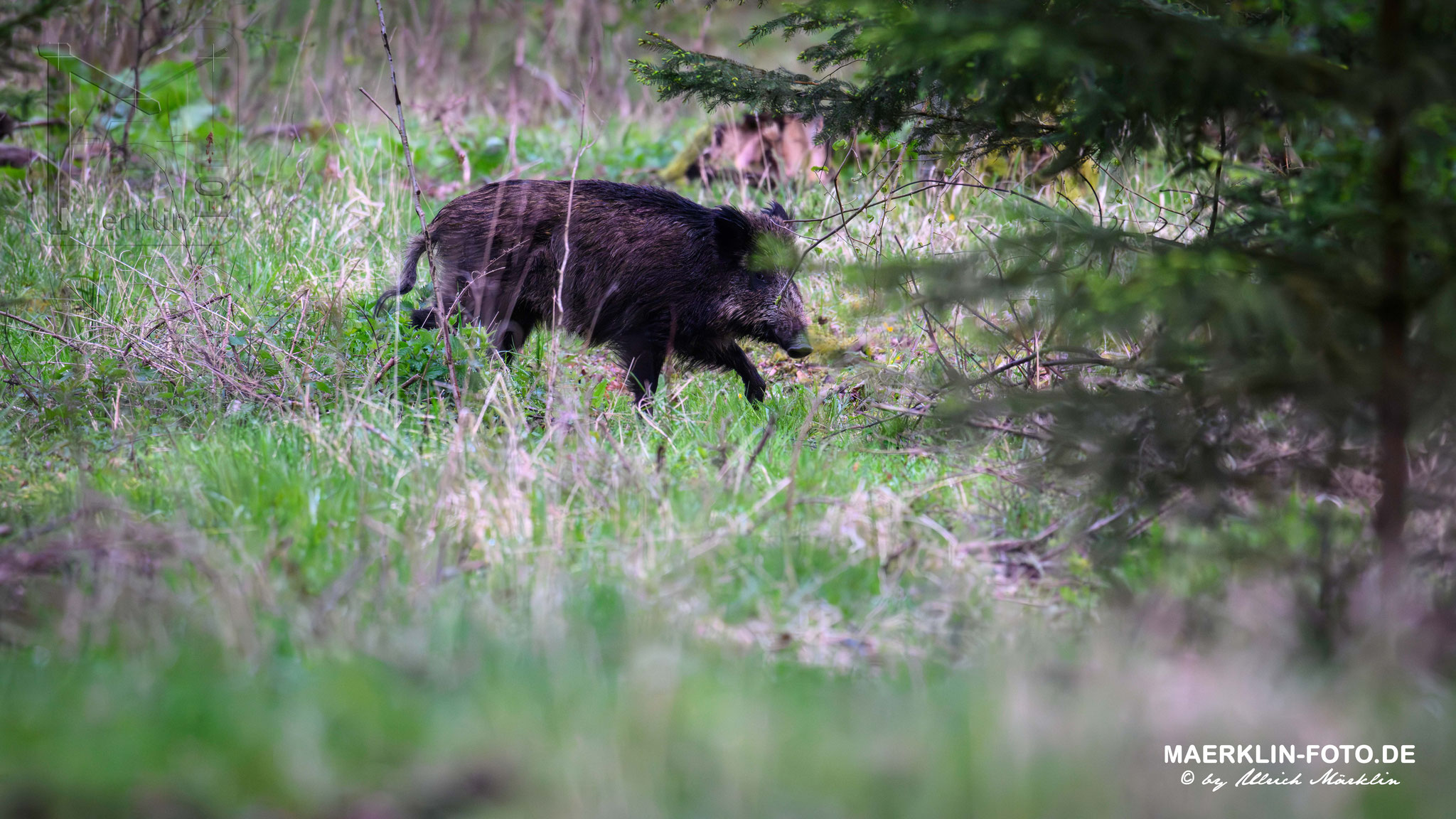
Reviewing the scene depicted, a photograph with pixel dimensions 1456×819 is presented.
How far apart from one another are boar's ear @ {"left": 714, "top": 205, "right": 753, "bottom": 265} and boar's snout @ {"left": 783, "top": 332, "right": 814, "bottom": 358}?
522mm

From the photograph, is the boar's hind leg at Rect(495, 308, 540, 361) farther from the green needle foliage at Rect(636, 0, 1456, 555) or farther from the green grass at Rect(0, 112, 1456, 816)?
the green needle foliage at Rect(636, 0, 1456, 555)

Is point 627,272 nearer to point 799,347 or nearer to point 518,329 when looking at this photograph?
point 518,329

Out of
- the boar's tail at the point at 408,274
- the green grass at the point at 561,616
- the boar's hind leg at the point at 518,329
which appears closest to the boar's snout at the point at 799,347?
the green grass at the point at 561,616

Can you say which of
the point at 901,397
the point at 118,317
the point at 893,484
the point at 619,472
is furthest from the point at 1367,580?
the point at 118,317

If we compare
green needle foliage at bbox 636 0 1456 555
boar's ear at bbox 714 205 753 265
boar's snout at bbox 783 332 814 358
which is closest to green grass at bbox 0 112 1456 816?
green needle foliage at bbox 636 0 1456 555

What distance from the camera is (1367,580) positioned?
2.48 metres

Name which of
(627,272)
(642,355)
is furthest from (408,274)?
(642,355)

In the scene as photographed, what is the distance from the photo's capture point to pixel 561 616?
2.62 metres

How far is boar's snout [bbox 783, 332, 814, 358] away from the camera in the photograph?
6.20 meters

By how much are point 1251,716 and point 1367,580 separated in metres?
0.71

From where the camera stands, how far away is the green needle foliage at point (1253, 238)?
2.37m

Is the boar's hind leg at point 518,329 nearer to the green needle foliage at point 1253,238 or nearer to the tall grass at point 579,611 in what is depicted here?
the tall grass at point 579,611

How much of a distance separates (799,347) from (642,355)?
864 mm

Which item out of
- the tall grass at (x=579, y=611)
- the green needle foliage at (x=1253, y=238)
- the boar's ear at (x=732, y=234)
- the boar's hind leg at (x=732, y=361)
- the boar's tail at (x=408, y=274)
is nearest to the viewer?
the tall grass at (x=579, y=611)
